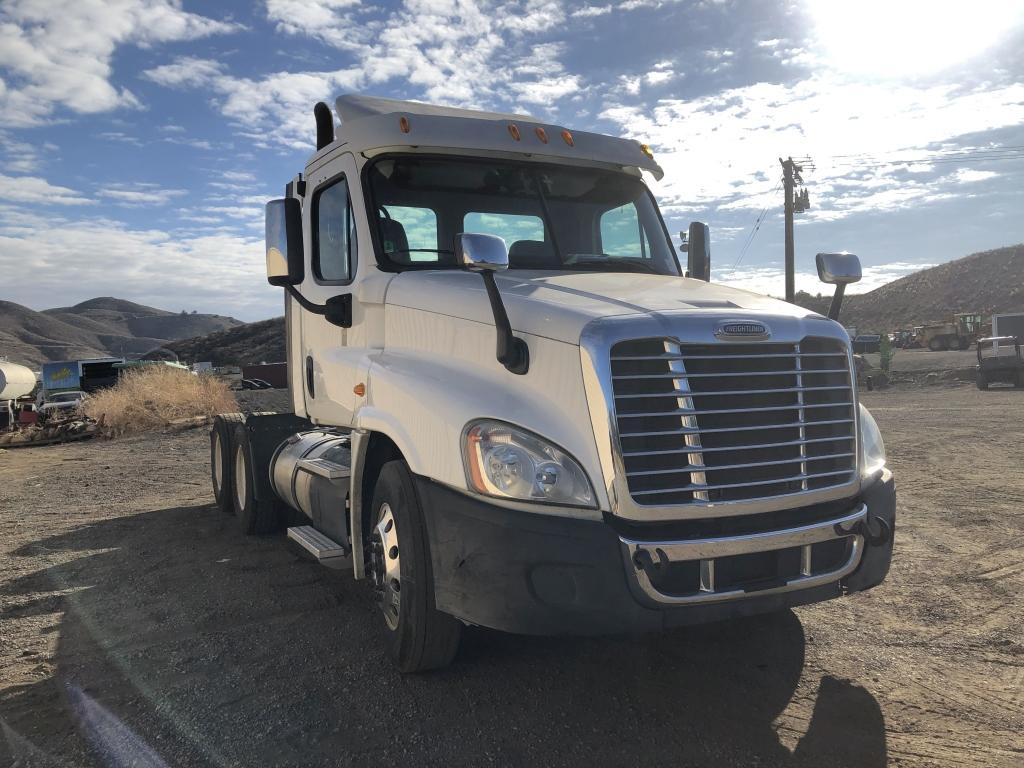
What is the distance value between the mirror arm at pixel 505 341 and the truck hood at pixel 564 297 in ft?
0.32

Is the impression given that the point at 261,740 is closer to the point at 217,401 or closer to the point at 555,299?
the point at 555,299

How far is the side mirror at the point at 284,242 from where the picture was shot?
15.9ft

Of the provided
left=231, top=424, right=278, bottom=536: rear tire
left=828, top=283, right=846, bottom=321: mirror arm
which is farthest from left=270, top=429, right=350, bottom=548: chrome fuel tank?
left=828, top=283, right=846, bottom=321: mirror arm

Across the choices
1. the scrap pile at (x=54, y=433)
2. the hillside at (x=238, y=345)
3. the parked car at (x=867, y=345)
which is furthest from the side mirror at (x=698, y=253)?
the hillside at (x=238, y=345)

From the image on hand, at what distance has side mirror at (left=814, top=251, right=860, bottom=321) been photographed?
443 cm

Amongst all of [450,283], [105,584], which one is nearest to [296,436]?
[105,584]

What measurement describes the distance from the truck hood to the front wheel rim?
3.42 ft

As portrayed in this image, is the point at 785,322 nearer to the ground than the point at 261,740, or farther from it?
farther from it

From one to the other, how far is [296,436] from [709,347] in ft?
13.2

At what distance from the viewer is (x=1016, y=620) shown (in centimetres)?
446

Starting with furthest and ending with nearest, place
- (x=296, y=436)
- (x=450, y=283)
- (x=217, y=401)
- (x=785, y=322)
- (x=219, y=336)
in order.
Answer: (x=219, y=336), (x=217, y=401), (x=296, y=436), (x=450, y=283), (x=785, y=322)

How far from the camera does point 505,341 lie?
3326 mm

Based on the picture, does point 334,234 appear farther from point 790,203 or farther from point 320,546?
point 790,203

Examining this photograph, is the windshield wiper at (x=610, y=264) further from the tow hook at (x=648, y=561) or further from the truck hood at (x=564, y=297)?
the tow hook at (x=648, y=561)
